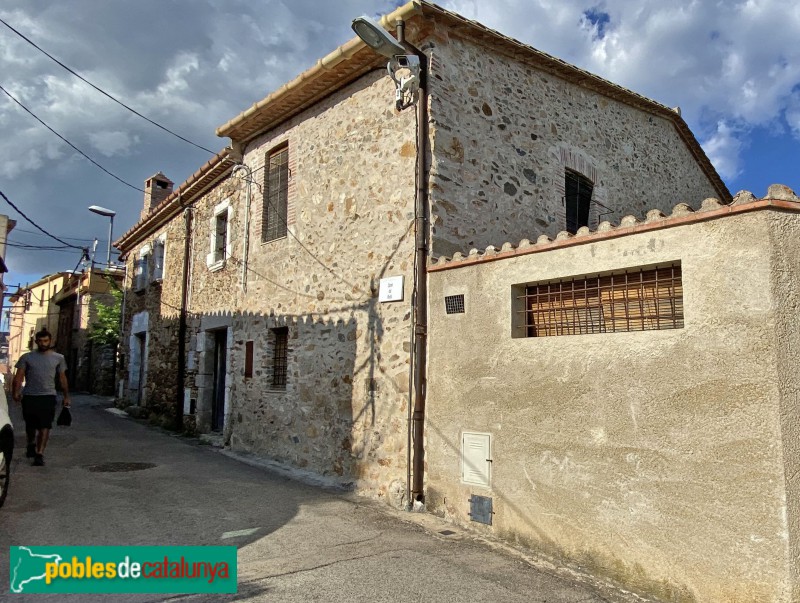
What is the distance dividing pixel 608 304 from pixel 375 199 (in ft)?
10.7

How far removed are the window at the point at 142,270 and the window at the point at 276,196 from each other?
7114 millimetres

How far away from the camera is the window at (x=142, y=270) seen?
15078 mm

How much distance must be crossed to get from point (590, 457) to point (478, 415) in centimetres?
117

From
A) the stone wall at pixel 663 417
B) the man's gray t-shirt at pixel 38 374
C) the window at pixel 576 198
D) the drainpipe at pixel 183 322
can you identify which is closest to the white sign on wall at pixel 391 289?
the stone wall at pixel 663 417

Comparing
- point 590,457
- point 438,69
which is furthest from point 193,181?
point 590,457

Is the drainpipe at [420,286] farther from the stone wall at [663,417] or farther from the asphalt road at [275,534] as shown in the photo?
the stone wall at [663,417]

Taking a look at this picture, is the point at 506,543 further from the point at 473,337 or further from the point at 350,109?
the point at 350,109

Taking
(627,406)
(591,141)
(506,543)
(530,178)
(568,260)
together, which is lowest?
(506,543)

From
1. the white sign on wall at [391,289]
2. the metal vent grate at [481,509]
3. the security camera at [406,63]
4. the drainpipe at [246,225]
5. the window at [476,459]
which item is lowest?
the metal vent grate at [481,509]

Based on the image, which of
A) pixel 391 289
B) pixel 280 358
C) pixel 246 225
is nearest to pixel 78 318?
pixel 246 225

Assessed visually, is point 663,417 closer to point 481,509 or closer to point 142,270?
point 481,509

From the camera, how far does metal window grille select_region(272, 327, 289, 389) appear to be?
8352mm

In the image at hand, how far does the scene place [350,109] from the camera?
746cm

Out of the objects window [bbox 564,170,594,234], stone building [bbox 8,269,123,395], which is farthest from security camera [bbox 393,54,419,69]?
stone building [bbox 8,269,123,395]
